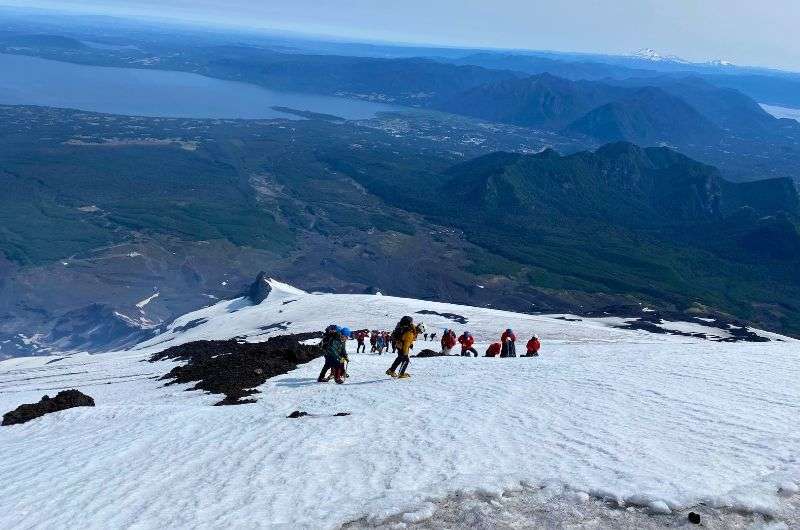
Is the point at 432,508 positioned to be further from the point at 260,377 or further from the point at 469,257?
the point at 469,257

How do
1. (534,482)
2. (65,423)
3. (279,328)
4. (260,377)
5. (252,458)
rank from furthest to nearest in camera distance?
(279,328), (260,377), (65,423), (252,458), (534,482)

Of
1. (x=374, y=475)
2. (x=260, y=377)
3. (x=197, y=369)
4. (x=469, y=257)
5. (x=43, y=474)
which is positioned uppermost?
(x=374, y=475)

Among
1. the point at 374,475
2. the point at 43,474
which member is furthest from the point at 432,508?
the point at 43,474

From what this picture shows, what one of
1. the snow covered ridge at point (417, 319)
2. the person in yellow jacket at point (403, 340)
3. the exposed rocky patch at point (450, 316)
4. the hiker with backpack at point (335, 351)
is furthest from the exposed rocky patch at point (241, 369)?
the exposed rocky patch at point (450, 316)

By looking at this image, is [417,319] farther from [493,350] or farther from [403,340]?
[403,340]

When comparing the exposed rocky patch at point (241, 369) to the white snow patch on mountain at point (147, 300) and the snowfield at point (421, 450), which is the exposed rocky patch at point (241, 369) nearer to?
the snowfield at point (421, 450)
